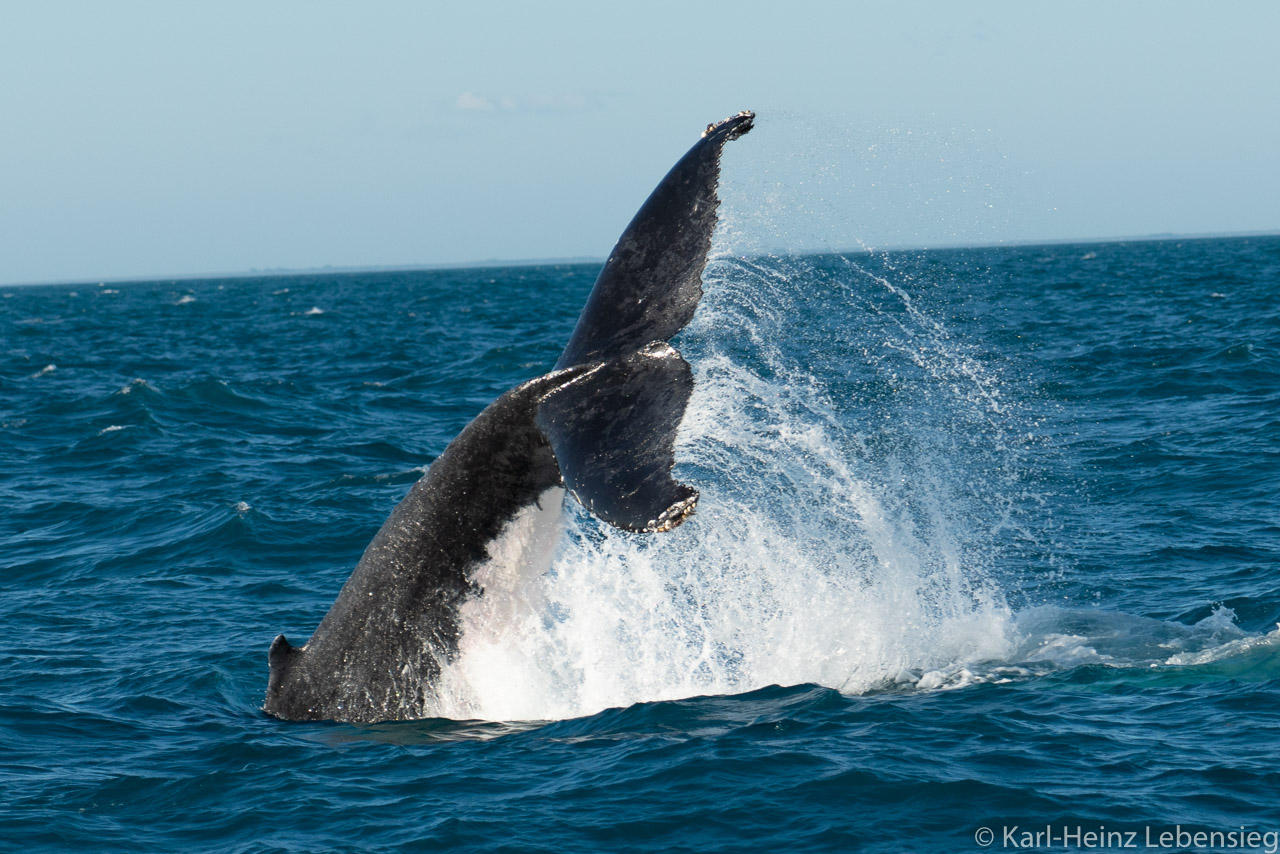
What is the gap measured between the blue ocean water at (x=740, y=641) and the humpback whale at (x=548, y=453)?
1.03 feet

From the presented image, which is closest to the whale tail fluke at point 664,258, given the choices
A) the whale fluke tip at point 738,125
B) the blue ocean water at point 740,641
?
the whale fluke tip at point 738,125

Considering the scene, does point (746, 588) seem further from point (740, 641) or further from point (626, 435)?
point (626, 435)

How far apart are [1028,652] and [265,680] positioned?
5.42 metres

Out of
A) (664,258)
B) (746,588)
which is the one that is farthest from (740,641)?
(664,258)

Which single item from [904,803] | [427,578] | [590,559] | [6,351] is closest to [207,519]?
[590,559]

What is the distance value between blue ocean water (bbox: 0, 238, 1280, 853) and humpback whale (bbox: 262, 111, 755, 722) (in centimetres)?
31

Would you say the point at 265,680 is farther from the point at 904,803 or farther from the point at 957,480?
the point at 957,480

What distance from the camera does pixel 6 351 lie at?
40688mm

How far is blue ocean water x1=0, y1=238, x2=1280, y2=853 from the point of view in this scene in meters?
6.76

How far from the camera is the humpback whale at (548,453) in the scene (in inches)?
232

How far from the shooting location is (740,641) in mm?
9352

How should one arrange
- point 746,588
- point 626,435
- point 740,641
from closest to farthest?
point 626,435 → point 740,641 → point 746,588

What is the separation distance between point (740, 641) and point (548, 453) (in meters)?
3.56

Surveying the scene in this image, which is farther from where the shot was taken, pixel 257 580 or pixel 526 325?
pixel 526 325
